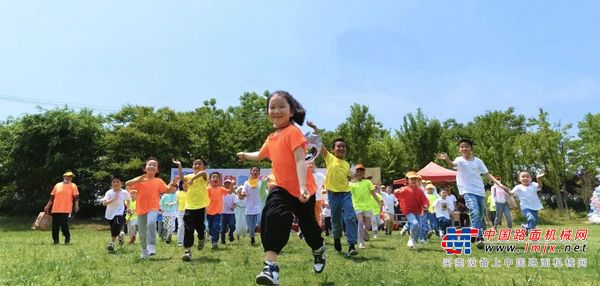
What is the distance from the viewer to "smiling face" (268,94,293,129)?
4.98 meters

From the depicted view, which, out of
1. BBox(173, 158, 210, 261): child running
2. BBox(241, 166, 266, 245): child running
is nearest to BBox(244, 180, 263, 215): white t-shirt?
BBox(241, 166, 266, 245): child running

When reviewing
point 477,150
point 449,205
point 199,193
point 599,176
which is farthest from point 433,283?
point 599,176

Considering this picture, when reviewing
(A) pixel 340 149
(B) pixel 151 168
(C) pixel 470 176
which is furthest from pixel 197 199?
(C) pixel 470 176

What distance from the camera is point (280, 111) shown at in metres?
4.98

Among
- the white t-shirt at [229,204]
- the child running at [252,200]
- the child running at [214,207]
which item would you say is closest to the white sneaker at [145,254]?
the child running at [214,207]

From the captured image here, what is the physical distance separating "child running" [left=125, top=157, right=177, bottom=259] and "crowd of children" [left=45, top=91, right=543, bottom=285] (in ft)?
0.06

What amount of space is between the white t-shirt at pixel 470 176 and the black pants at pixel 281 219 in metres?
4.31

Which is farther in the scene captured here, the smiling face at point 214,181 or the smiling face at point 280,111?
the smiling face at point 214,181

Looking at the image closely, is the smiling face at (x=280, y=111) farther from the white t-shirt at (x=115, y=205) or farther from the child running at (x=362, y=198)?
the white t-shirt at (x=115, y=205)

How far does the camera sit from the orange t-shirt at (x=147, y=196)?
8203 mm

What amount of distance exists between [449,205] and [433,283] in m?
8.93

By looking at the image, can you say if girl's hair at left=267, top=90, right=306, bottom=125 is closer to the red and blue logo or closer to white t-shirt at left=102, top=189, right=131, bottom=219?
the red and blue logo

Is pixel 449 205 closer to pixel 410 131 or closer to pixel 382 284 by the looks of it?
pixel 382 284

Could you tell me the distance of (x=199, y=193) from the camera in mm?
8648
